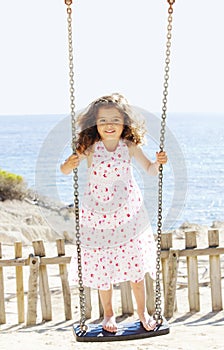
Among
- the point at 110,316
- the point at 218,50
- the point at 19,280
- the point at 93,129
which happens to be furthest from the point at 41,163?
the point at 218,50

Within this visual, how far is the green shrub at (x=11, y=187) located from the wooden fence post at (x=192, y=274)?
1077cm

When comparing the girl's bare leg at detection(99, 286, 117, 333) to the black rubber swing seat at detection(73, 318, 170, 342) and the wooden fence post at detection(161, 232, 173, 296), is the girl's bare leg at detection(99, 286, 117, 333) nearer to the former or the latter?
the black rubber swing seat at detection(73, 318, 170, 342)

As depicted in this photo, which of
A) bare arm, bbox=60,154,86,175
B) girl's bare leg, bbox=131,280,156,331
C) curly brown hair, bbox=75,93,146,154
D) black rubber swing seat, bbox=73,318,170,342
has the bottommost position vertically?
black rubber swing seat, bbox=73,318,170,342

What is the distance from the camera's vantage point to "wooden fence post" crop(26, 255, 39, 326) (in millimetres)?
6332

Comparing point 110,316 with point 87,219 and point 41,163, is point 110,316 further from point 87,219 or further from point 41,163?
point 41,163

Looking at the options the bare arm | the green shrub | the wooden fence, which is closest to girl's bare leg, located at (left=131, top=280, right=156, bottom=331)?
the bare arm

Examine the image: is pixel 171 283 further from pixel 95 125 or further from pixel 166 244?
pixel 95 125

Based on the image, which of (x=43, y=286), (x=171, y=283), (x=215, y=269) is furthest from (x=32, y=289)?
(x=215, y=269)

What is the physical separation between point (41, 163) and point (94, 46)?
56011mm

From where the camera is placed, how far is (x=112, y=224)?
460cm

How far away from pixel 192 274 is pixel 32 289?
1.45 meters

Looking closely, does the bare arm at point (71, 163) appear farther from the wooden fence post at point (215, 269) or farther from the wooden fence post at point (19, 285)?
the wooden fence post at point (215, 269)

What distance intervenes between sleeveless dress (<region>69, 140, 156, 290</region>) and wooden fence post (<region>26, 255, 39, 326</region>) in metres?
1.68

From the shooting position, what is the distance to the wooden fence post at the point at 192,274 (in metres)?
6.39
